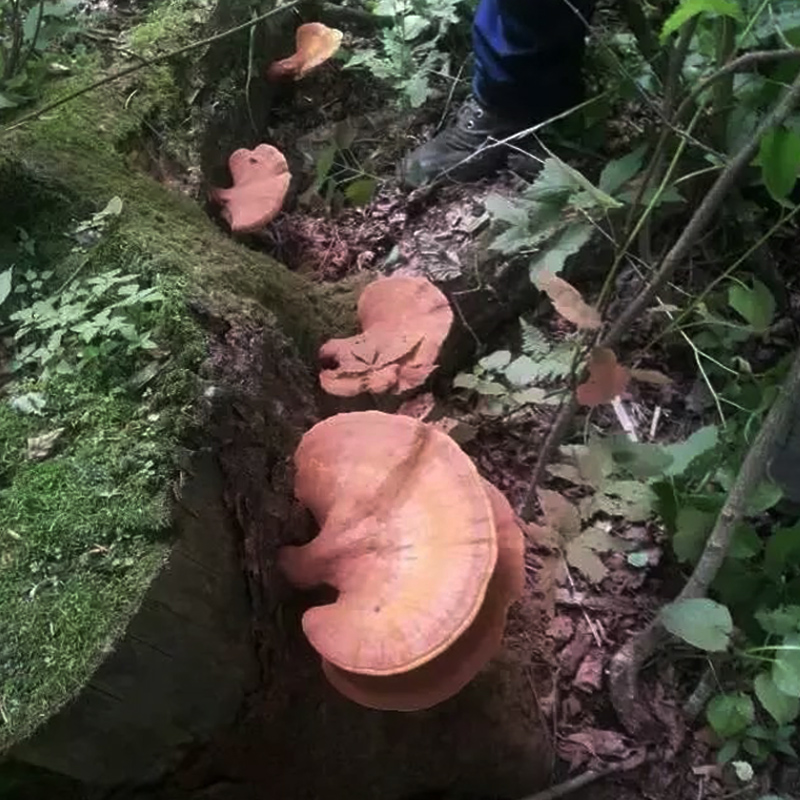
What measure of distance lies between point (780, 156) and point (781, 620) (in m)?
1.21

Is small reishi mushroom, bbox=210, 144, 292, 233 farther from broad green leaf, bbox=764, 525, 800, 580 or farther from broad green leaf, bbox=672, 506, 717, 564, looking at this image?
broad green leaf, bbox=764, 525, 800, 580

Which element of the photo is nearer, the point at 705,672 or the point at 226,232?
the point at 705,672

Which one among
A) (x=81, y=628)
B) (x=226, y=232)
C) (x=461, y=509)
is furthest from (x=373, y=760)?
(x=226, y=232)

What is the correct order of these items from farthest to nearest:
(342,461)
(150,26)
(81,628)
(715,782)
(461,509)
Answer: (150,26) → (715,782) → (342,461) → (461,509) → (81,628)

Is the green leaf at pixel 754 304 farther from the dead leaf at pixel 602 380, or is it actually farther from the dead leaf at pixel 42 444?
the dead leaf at pixel 42 444

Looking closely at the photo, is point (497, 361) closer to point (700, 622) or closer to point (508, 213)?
point (508, 213)

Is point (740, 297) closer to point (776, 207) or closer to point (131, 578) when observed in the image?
point (776, 207)

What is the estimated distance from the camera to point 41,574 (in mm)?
1907

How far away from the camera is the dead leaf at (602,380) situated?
2.26m

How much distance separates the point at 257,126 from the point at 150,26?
23.0 inches

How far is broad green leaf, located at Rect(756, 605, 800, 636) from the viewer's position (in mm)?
2545

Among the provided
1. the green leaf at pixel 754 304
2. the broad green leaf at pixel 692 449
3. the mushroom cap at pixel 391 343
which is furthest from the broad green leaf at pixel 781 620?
the mushroom cap at pixel 391 343

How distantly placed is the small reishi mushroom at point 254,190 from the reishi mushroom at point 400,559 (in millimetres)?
1063

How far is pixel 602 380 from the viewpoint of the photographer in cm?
226
